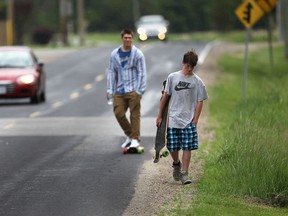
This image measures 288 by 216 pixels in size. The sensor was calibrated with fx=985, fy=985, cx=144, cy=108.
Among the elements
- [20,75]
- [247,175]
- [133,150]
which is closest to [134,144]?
[133,150]

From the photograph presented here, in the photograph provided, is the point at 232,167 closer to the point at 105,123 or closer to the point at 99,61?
the point at 105,123

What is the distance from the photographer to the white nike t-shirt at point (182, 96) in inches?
454

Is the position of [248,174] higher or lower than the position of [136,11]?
lower

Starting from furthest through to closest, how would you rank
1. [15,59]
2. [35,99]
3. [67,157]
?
[15,59], [35,99], [67,157]

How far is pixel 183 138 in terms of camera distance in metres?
11.6

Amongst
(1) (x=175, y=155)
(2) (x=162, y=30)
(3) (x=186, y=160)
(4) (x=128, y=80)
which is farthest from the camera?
(2) (x=162, y=30)

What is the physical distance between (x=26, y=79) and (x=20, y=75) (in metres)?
0.26

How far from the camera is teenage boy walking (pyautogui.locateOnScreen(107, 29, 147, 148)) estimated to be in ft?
47.9

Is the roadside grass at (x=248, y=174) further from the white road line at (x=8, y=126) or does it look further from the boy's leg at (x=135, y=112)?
the white road line at (x=8, y=126)

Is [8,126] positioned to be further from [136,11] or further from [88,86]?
[136,11]

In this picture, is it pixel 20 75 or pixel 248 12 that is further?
pixel 20 75

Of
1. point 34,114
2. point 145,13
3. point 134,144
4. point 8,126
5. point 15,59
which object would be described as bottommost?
point 34,114

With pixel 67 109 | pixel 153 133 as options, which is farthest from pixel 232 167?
pixel 67 109

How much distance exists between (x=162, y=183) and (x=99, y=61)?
34589 mm
